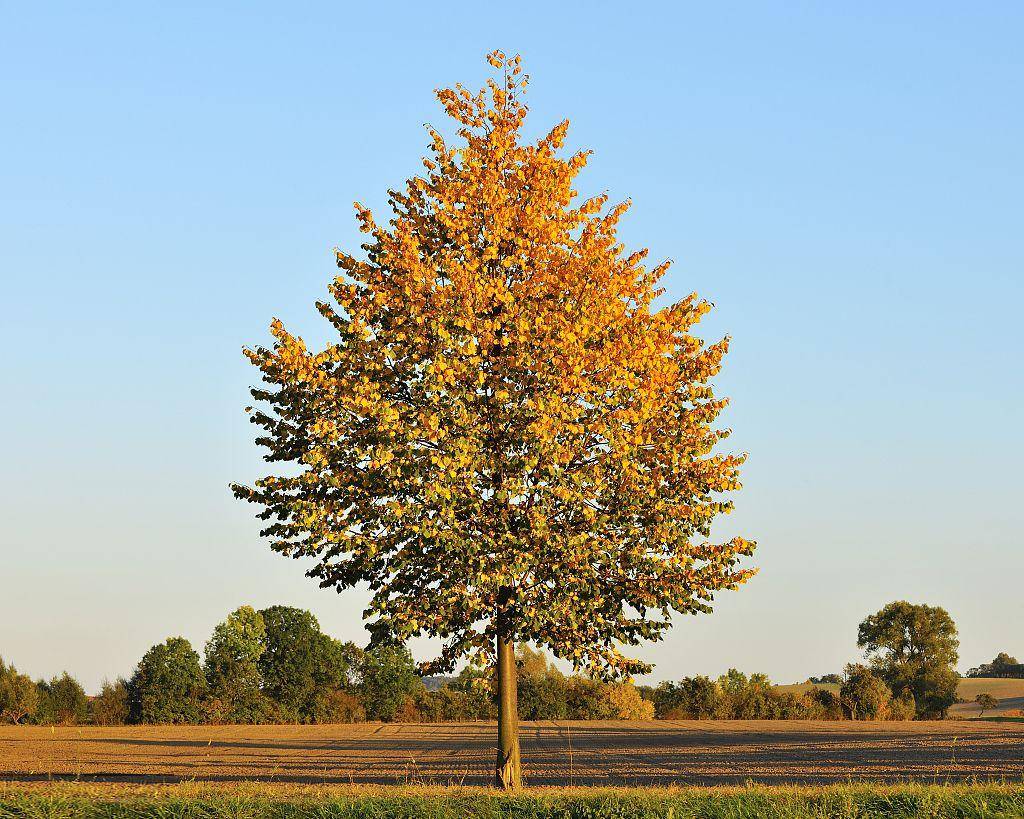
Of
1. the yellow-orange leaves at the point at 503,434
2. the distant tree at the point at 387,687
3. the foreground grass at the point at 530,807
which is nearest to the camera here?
the foreground grass at the point at 530,807

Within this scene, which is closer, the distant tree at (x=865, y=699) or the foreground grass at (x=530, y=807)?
the foreground grass at (x=530, y=807)

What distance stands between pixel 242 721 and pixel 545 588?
5052 centimetres

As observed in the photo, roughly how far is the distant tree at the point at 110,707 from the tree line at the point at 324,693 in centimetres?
6

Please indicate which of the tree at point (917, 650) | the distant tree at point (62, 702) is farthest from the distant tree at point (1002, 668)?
the distant tree at point (62, 702)

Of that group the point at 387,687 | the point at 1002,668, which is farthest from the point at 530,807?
the point at 1002,668

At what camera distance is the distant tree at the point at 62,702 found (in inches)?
2554

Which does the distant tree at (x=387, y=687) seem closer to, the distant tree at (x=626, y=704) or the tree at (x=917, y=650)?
the distant tree at (x=626, y=704)

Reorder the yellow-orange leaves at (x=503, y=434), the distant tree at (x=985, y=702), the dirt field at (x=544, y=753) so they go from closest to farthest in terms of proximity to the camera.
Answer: the yellow-orange leaves at (x=503, y=434)
the dirt field at (x=544, y=753)
the distant tree at (x=985, y=702)

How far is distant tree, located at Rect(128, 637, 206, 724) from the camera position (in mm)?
64750

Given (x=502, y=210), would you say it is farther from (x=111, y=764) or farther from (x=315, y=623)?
(x=315, y=623)

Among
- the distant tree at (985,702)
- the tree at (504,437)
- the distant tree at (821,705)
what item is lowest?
the distant tree at (985,702)

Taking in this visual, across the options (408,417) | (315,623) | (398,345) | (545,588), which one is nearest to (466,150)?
(398,345)

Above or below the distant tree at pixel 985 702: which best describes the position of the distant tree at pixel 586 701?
above

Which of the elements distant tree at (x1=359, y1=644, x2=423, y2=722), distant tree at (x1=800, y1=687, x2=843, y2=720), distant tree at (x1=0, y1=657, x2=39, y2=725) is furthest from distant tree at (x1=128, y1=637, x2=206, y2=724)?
distant tree at (x1=800, y1=687, x2=843, y2=720)
